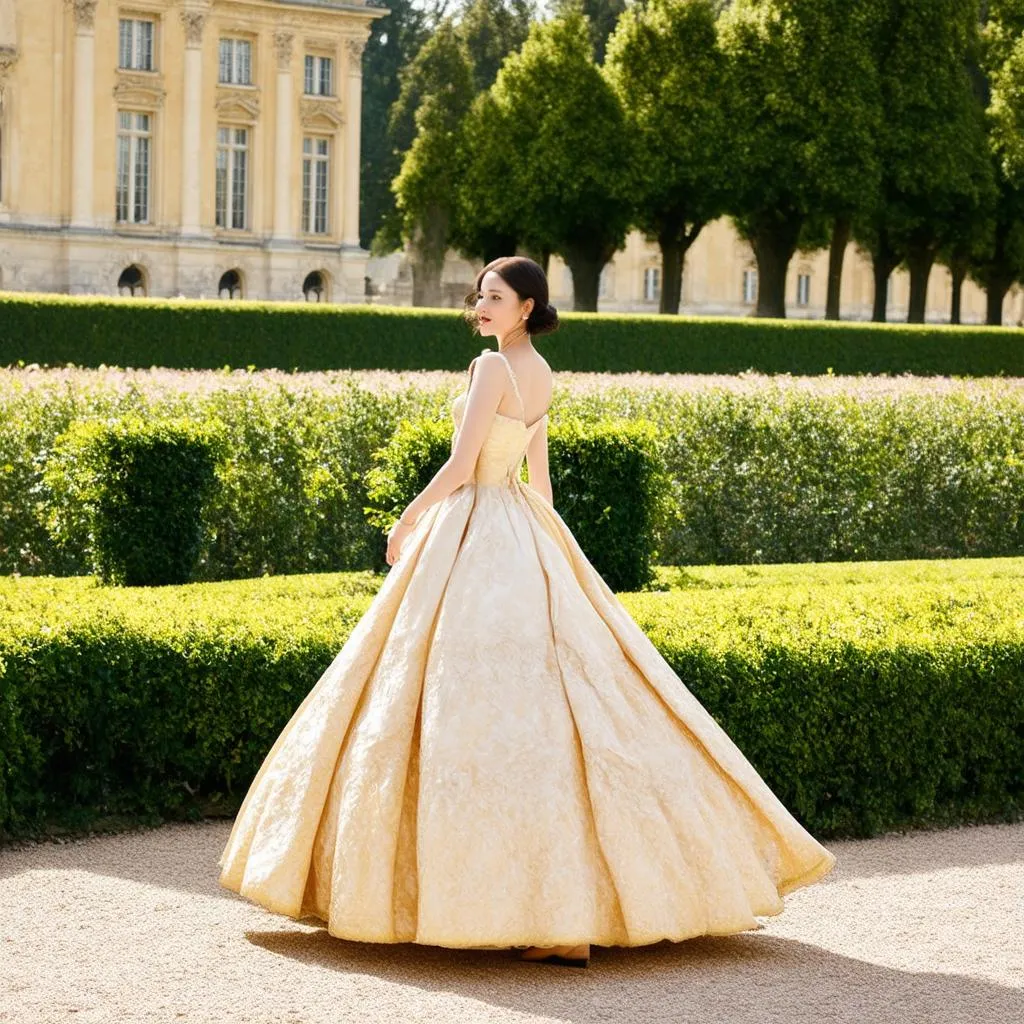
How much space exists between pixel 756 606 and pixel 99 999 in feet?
12.6

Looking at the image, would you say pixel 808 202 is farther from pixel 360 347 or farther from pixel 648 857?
pixel 648 857

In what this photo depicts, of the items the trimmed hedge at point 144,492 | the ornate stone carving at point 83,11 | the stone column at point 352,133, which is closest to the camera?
the trimmed hedge at point 144,492

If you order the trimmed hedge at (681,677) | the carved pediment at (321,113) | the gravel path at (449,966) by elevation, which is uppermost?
the carved pediment at (321,113)

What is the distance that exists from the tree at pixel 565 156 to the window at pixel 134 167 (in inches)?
290

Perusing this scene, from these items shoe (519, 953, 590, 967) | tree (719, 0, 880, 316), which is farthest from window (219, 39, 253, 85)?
shoe (519, 953, 590, 967)

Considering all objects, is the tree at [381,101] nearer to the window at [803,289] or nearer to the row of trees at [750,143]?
the row of trees at [750,143]

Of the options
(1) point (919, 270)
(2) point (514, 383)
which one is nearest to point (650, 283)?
(1) point (919, 270)

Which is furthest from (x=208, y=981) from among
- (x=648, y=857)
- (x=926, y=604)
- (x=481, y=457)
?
(x=926, y=604)

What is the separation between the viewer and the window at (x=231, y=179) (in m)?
45.3

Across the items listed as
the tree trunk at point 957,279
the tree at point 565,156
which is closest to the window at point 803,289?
A: the tree trunk at point 957,279

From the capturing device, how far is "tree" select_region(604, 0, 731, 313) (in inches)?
1526

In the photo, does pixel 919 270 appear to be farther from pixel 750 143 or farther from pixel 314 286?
pixel 314 286

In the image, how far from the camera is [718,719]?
6.95 metres

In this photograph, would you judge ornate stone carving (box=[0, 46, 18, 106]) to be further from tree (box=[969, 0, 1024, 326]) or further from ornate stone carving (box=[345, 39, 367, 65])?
tree (box=[969, 0, 1024, 326])
